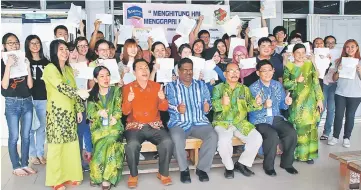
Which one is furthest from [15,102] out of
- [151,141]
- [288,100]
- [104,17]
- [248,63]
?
[288,100]

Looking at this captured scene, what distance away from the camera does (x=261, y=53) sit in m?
4.59

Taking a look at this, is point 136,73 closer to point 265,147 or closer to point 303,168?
point 265,147

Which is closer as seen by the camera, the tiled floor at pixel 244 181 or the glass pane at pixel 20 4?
the tiled floor at pixel 244 181

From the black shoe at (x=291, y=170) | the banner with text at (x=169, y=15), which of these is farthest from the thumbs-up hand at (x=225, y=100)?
the banner with text at (x=169, y=15)

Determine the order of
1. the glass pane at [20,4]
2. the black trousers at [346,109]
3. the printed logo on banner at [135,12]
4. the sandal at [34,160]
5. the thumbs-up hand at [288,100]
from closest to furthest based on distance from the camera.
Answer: the thumbs-up hand at [288,100] → the sandal at [34,160] → the black trousers at [346,109] → the printed logo on banner at [135,12] → the glass pane at [20,4]

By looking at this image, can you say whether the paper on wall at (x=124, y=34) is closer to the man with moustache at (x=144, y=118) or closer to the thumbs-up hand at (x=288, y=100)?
the man with moustache at (x=144, y=118)

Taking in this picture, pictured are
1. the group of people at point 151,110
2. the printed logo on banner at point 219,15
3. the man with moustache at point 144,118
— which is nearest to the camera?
the group of people at point 151,110

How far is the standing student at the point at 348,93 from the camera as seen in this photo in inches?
192

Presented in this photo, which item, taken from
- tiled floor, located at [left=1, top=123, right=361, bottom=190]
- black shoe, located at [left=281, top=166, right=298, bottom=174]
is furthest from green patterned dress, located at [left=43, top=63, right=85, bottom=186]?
black shoe, located at [left=281, top=166, right=298, bottom=174]

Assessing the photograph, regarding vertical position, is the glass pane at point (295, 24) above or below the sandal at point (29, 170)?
above

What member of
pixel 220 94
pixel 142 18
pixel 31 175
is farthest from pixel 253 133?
pixel 142 18

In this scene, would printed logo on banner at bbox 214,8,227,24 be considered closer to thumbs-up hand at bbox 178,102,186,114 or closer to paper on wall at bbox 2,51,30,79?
thumbs-up hand at bbox 178,102,186,114

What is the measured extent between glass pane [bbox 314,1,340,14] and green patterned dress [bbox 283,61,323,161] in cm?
350

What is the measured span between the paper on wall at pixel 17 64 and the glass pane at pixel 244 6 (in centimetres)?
445
